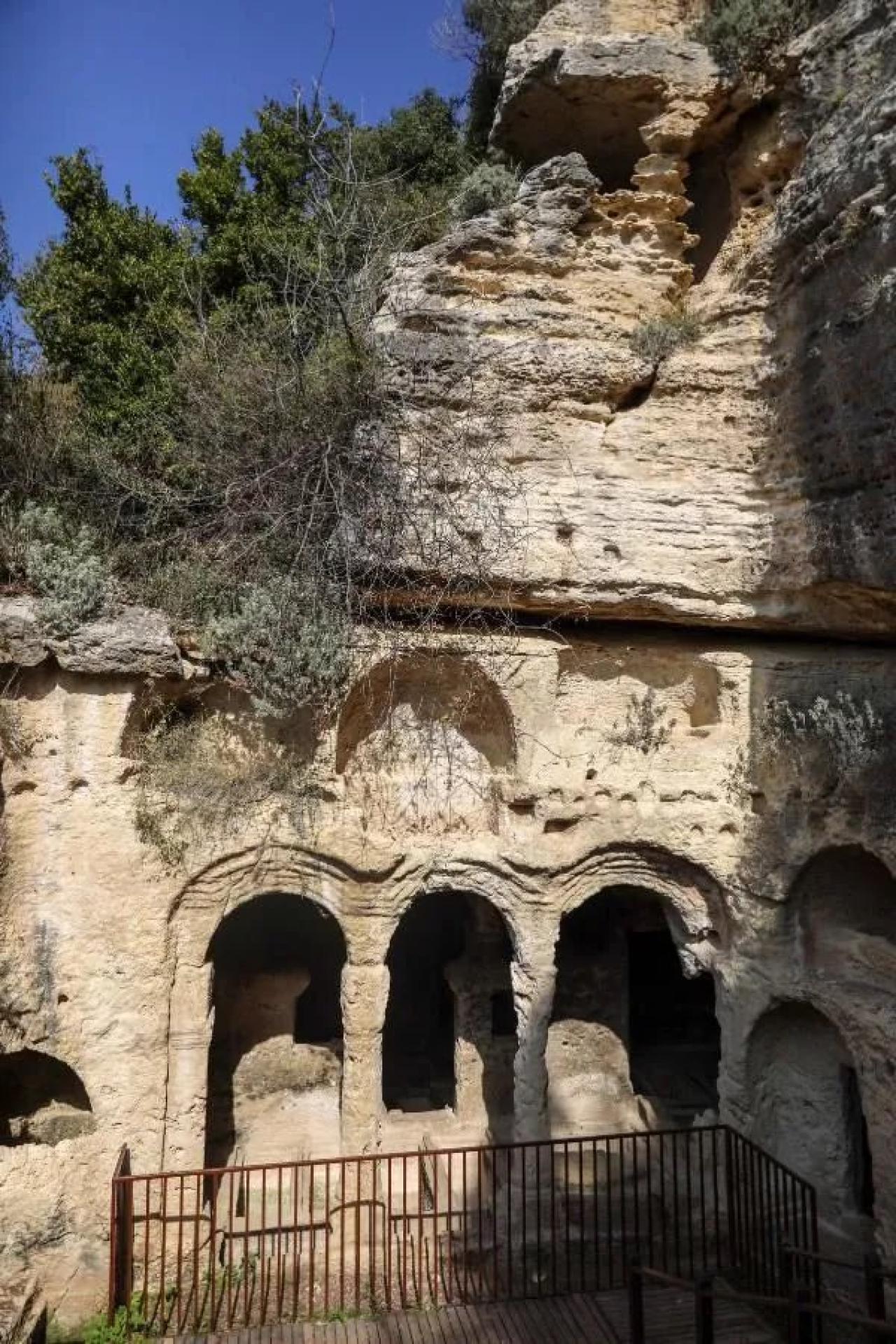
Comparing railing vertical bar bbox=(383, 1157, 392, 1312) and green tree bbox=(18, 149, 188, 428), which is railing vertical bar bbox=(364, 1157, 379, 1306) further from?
green tree bbox=(18, 149, 188, 428)

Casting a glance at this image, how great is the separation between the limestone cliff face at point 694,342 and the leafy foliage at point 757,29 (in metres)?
0.29

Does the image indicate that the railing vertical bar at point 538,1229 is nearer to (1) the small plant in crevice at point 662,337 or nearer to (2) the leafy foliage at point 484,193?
(1) the small plant in crevice at point 662,337

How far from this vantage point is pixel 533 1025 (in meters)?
9.85

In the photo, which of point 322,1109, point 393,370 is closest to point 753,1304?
point 322,1109

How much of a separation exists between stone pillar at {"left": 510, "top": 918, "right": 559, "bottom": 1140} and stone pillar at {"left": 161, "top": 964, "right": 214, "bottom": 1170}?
331 centimetres

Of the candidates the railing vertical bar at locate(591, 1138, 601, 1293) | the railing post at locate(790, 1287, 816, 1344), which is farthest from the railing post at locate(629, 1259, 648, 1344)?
the railing vertical bar at locate(591, 1138, 601, 1293)

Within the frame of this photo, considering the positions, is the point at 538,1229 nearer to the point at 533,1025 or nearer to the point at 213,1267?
the point at 533,1025

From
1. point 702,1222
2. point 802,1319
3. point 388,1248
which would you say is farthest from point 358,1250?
point 802,1319

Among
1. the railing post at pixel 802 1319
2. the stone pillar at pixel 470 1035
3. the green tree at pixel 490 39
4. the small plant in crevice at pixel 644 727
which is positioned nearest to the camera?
the railing post at pixel 802 1319

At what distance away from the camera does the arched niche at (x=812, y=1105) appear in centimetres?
932

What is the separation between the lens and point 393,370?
9.63 meters

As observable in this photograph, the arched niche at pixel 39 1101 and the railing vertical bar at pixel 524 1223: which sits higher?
the arched niche at pixel 39 1101

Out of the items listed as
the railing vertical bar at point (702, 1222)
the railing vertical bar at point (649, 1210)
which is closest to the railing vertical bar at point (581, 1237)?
the railing vertical bar at point (649, 1210)

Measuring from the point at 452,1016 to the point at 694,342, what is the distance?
981 centimetres
